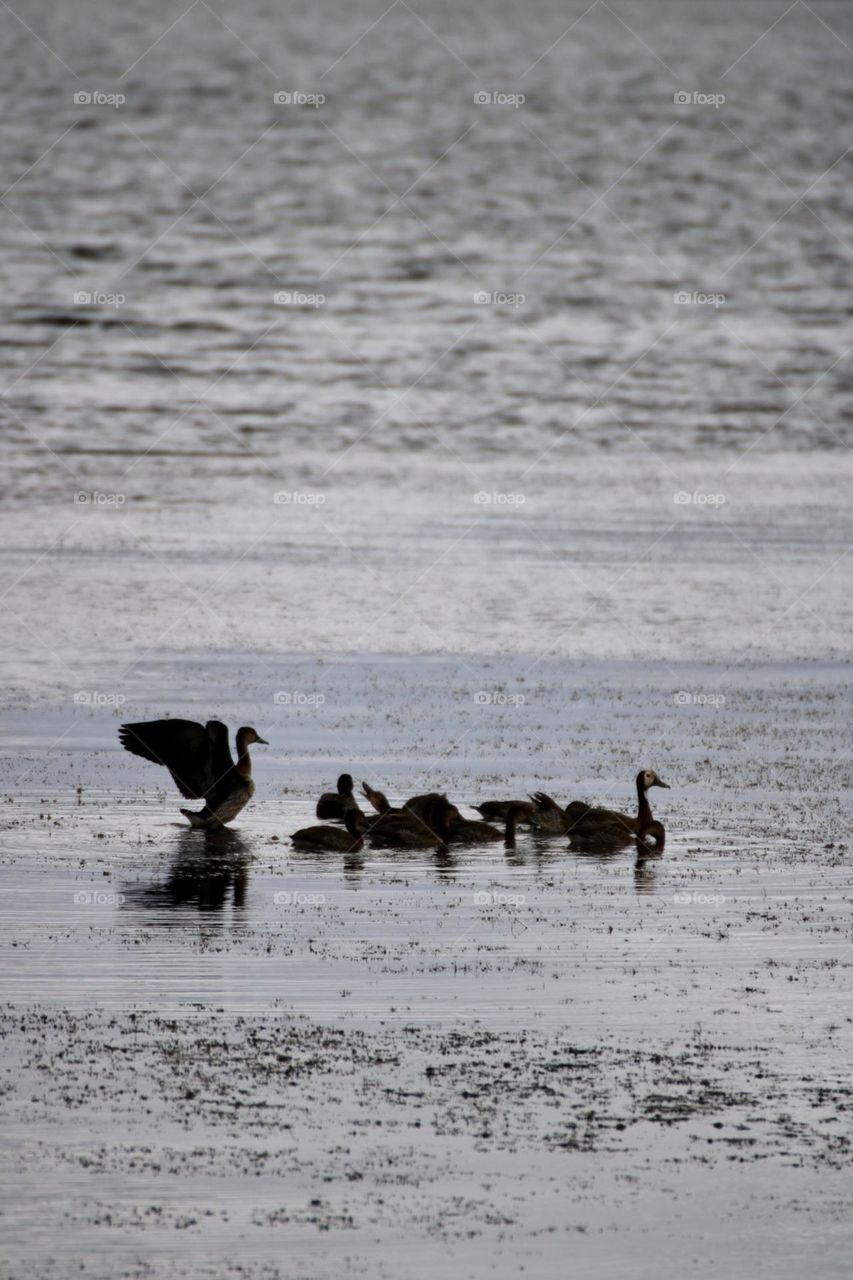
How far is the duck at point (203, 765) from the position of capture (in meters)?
17.4

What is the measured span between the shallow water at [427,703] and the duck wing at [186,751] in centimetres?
44

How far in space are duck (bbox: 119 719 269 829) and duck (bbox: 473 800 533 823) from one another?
1.98 m

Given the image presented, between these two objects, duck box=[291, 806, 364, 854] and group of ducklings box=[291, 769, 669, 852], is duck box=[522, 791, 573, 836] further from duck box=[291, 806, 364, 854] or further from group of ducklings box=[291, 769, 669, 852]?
duck box=[291, 806, 364, 854]

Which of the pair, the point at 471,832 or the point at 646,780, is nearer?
the point at 471,832

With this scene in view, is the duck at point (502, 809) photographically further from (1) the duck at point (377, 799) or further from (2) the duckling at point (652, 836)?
(2) the duckling at point (652, 836)

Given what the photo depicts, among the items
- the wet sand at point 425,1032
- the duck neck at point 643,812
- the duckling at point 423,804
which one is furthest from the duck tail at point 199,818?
the duck neck at point 643,812

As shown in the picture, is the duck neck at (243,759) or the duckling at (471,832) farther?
the duck neck at (243,759)

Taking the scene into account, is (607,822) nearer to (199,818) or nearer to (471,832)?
(471,832)

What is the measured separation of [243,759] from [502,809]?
2328mm

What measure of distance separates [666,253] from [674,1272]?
5452cm

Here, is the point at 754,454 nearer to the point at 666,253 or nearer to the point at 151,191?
the point at 666,253

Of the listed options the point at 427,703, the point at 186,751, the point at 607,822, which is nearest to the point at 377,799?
the point at 186,751

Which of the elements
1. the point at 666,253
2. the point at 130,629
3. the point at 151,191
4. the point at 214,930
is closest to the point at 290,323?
the point at 666,253

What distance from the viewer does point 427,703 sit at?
890 inches
